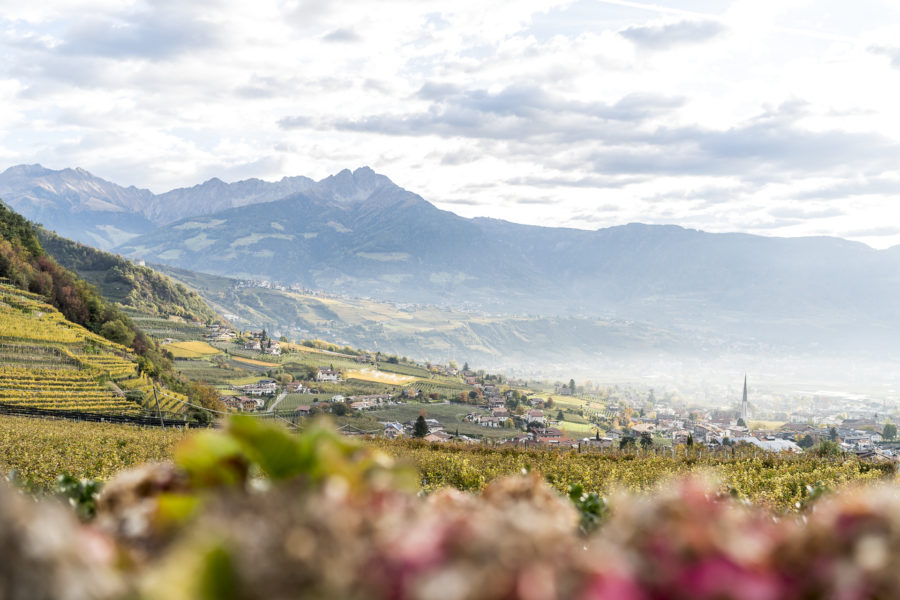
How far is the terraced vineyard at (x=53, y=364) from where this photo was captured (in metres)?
48.1

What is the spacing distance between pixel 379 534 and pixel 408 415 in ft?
315

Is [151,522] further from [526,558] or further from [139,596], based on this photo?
[526,558]

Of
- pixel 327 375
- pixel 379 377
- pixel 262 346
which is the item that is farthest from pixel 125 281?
pixel 379 377

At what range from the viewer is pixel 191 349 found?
117000 millimetres

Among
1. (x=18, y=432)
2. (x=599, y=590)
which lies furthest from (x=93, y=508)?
(x=18, y=432)

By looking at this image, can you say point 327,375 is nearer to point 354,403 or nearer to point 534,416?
point 354,403

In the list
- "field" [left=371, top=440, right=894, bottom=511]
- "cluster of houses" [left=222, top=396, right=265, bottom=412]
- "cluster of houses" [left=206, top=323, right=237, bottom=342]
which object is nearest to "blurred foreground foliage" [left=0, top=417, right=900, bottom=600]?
"field" [left=371, top=440, right=894, bottom=511]

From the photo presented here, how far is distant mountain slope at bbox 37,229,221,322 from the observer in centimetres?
14175

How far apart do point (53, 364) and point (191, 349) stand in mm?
63740

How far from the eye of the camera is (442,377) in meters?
146

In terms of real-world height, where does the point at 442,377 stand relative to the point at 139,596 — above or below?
below

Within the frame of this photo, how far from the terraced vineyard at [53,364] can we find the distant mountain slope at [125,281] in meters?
74.0

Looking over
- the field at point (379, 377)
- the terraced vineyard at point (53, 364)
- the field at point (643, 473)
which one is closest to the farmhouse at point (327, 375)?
the field at point (379, 377)

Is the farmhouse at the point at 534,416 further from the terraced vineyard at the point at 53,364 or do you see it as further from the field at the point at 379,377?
the terraced vineyard at the point at 53,364
